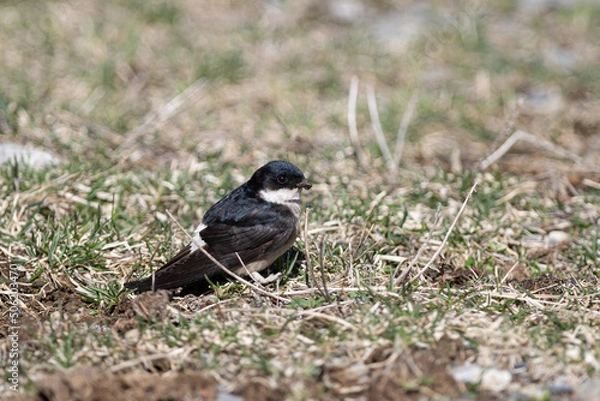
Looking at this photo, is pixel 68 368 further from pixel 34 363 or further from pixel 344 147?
pixel 344 147

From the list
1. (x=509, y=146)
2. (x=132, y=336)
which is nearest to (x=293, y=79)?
(x=509, y=146)

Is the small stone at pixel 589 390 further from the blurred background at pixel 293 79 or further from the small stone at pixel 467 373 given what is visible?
the blurred background at pixel 293 79

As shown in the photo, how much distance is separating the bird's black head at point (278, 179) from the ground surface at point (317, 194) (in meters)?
0.37

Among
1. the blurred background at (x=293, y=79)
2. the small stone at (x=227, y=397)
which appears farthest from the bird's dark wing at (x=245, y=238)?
the blurred background at (x=293, y=79)

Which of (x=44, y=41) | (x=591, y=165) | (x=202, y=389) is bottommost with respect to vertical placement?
(x=591, y=165)

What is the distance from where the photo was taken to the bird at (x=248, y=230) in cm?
408

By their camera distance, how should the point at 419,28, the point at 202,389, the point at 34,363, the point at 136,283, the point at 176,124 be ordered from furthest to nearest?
the point at 419,28
the point at 176,124
the point at 136,283
the point at 34,363
the point at 202,389

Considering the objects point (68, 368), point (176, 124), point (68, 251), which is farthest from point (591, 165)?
point (68, 368)

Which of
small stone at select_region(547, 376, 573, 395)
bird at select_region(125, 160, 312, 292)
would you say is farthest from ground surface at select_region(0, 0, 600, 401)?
bird at select_region(125, 160, 312, 292)

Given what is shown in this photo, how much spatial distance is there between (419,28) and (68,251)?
601 centimetres

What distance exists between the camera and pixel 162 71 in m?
8.01

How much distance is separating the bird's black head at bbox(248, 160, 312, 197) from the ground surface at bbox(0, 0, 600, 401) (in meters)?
0.37

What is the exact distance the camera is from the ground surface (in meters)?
3.23

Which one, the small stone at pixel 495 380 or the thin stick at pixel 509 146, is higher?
the small stone at pixel 495 380
